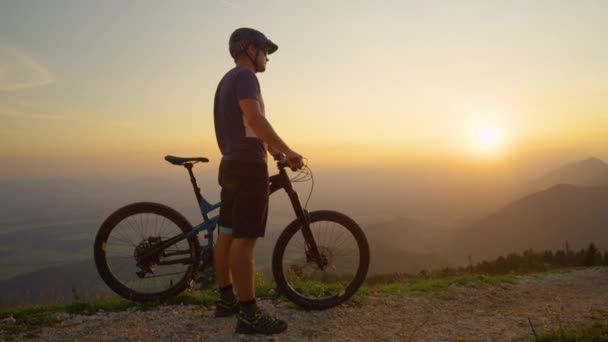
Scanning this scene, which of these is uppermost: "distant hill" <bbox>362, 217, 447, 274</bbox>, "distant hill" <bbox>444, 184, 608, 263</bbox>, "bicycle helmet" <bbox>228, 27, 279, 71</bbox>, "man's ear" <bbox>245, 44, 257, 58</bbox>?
"bicycle helmet" <bbox>228, 27, 279, 71</bbox>

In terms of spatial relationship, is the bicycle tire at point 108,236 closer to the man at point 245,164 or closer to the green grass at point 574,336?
the man at point 245,164

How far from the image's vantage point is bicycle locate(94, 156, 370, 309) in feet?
15.5

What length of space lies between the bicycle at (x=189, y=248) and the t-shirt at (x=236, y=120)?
824mm

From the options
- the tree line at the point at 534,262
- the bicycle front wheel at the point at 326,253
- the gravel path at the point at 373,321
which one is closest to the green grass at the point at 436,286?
the gravel path at the point at 373,321

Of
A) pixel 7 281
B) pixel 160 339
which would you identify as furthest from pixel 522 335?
pixel 7 281

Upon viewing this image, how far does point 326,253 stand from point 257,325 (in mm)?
1420

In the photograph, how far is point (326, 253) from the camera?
497cm

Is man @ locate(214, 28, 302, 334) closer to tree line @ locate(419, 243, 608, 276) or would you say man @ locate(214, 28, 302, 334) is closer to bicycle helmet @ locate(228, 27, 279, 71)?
bicycle helmet @ locate(228, 27, 279, 71)

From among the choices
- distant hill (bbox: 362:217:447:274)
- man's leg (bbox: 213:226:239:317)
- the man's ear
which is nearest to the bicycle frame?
man's leg (bbox: 213:226:239:317)

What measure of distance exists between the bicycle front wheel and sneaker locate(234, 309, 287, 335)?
0.81 meters

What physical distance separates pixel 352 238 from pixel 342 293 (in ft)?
2.49

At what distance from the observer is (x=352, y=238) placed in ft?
16.3

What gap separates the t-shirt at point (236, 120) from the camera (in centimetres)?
373

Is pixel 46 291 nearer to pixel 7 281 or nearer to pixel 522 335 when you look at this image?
pixel 522 335
